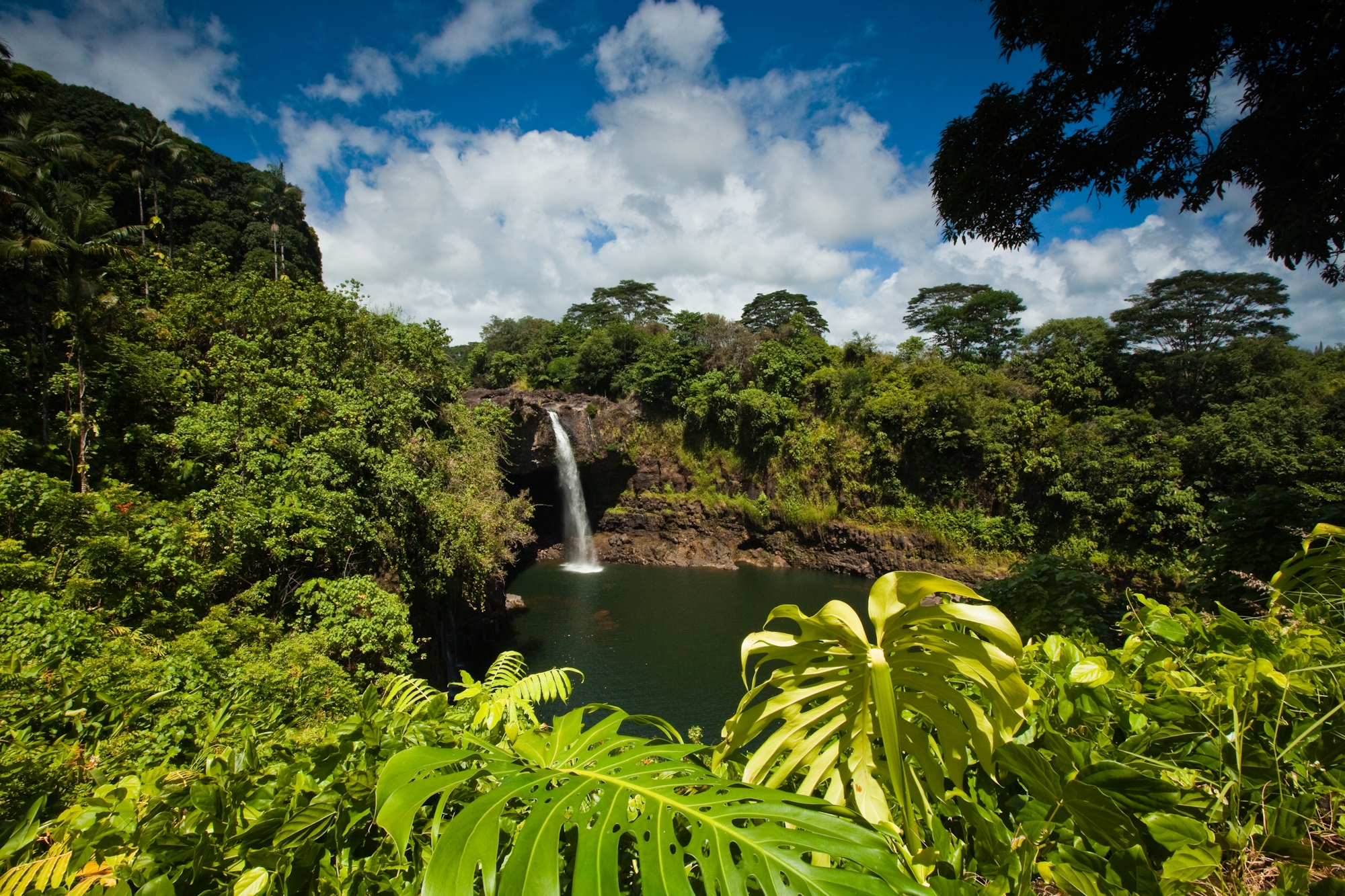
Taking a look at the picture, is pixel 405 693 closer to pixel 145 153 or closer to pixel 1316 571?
pixel 1316 571

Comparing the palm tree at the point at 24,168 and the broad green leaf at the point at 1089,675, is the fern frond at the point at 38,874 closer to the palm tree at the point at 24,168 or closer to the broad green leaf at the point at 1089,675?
the broad green leaf at the point at 1089,675

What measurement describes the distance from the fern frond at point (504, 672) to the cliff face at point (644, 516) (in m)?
15.2

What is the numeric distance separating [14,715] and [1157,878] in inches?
135

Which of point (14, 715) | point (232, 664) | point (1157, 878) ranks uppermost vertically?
point (1157, 878)

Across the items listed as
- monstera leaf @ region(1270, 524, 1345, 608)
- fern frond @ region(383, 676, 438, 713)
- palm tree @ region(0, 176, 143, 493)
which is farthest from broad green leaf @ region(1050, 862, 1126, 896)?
palm tree @ region(0, 176, 143, 493)

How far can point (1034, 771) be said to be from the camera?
66 centimetres

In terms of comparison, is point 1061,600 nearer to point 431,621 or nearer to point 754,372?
point 431,621

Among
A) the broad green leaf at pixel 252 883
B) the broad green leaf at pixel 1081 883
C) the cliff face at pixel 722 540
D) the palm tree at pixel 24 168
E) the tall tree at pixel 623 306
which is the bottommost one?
the cliff face at pixel 722 540

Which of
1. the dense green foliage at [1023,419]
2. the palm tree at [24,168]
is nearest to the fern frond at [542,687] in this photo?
the palm tree at [24,168]

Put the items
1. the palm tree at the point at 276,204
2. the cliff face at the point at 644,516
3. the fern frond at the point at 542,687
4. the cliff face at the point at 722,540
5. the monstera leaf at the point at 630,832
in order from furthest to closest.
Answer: the palm tree at the point at 276,204
the cliff face at the point at 644,516
the cliff face at the point at 722,540
the fern frond at the point at 542,687
the monstera leaf at the point at 630,832

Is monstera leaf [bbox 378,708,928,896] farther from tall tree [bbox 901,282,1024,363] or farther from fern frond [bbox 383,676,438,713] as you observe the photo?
tall tree [bbox 901,282,1024,363]

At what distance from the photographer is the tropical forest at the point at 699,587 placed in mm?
658

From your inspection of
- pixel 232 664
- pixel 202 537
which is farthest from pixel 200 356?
pixel 232 664

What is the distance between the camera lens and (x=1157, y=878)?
62cm
